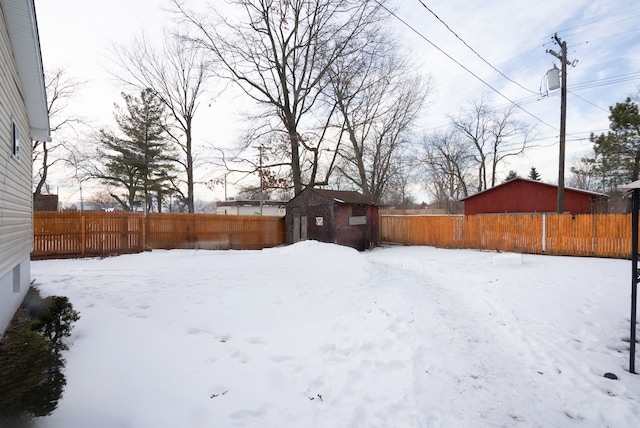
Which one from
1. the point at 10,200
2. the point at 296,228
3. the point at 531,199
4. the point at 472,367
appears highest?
the point at 531,199

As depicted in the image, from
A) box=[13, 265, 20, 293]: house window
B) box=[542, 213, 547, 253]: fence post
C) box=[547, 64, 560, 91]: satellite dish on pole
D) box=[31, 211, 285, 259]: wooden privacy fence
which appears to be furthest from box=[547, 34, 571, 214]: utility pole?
box=[13, 265, 20, 293]: house window

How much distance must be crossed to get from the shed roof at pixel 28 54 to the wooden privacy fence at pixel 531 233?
49.8 ft

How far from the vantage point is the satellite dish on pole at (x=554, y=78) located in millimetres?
13547

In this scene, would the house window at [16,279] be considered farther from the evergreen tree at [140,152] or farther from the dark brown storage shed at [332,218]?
the evergreen tree at [140,152]

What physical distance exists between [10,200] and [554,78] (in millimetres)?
17766

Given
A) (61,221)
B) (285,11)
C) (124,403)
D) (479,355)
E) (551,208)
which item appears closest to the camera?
(124,403)

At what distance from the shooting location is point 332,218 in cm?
1509

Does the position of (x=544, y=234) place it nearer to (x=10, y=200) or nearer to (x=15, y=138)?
(x=10, y=200)

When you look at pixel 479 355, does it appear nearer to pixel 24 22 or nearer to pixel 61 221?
pixel 24 22

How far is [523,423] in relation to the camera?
2848mm

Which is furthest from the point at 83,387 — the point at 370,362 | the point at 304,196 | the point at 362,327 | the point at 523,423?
the point at 304,196

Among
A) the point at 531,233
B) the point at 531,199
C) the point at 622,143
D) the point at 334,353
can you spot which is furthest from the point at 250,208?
the point at 334,353

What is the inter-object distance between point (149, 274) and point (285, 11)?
1781 cm

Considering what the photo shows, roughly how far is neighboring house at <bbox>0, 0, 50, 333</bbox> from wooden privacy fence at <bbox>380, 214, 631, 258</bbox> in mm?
15114
